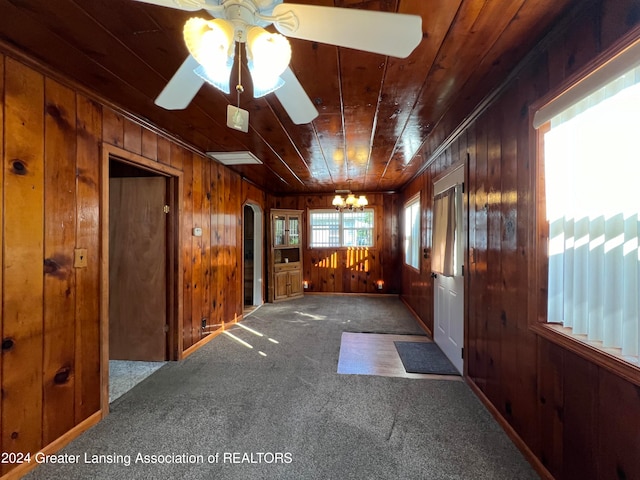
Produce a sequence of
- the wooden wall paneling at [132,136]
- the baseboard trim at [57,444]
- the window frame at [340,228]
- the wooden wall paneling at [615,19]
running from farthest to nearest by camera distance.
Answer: the window frame at [340,228] < the wooden wall paneling at [132,136] < the baseboard trim at [57,444] < the wooden wall paneling at [615,19]

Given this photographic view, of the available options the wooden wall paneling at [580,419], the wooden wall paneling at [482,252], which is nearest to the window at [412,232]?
the wooden wall paneling at [482,252]

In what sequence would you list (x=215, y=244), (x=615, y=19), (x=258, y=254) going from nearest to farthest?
(x=615, y=19) → (x=215, y=244) → (x=258, y=254)

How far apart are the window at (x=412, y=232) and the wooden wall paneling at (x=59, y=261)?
13.7 ft

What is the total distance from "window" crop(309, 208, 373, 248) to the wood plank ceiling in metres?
3.58

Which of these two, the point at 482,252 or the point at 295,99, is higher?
the point at 295,99

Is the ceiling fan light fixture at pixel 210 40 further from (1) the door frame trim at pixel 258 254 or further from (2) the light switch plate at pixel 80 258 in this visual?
(1) the door frame trim at pixel 258 254

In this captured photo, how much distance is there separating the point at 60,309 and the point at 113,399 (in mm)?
1002

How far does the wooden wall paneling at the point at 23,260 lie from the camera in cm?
145

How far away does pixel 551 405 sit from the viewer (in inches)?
55.9

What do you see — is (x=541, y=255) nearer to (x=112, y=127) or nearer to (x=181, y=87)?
(x=181, y=87)

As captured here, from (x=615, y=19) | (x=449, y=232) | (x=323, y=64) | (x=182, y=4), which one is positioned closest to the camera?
(x=182, y=4)

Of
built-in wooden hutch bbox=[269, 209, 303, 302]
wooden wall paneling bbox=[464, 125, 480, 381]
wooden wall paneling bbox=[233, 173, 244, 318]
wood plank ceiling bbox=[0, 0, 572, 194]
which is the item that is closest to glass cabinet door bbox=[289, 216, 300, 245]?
built-in wooden hutch bbox=[269, 209, 303, 302]

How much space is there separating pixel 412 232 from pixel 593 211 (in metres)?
3.78

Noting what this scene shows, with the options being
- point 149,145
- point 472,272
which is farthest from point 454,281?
point 149,145
